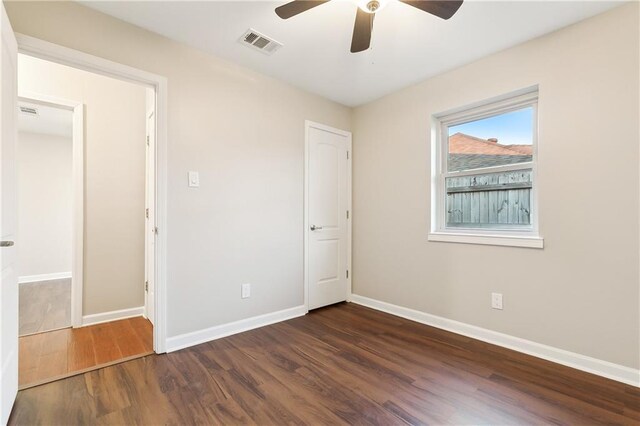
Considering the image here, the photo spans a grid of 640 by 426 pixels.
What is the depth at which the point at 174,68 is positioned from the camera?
7.84 feet

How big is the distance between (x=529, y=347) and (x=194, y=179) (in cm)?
298

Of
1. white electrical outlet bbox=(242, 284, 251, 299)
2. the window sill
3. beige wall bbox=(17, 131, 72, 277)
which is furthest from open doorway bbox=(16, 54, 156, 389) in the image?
the window sill

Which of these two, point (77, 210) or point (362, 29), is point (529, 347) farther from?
point (77, 210)

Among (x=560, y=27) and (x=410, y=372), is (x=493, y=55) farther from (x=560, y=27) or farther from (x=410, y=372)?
(x=410, y=372)

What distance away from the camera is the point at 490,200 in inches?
106

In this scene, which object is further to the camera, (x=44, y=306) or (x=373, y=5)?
(x=44, y=306)

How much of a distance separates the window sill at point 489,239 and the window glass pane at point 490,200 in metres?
0.18

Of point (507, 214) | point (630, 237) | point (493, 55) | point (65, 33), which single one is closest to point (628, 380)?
point (630, 237)

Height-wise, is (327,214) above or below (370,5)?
below

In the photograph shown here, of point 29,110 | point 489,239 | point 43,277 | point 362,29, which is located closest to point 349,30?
point 362,29

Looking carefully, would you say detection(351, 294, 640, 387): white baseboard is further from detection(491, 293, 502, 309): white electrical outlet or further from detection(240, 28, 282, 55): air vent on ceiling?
detection(240, 28, 282, 55): air vent on ceiling

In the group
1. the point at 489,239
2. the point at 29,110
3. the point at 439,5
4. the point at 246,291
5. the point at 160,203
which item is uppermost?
the point at 29,110

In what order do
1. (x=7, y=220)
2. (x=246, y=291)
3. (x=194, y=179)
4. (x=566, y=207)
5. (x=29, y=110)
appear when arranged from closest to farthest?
(x=7, y=220) < (x=566, y=207) < (x=194, y=179) < (x=246, y=291) < (x=29, y=110)

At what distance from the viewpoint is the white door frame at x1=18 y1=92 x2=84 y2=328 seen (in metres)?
2.83
